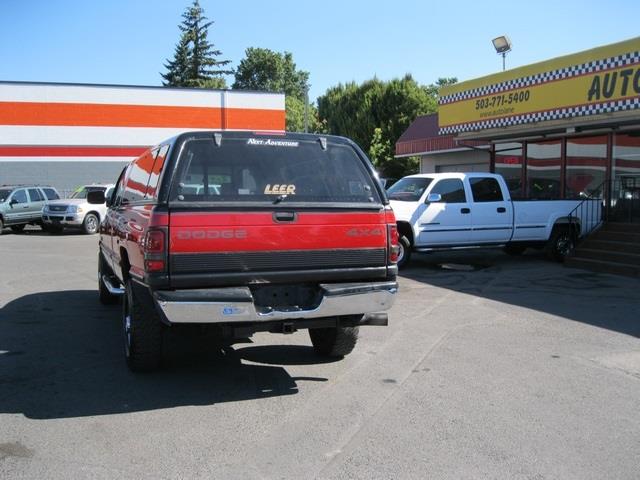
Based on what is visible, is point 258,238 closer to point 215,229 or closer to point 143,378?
point 215,229

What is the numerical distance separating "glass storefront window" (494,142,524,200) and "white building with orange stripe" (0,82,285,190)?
18316 mm

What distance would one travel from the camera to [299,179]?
5305 mm

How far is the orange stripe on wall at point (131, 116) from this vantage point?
30.3 m

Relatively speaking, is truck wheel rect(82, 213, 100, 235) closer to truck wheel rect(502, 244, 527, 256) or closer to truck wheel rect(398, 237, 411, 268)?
truck wheel rect(398, 237, 411, 268)

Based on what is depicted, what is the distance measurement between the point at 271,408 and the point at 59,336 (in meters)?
3.43

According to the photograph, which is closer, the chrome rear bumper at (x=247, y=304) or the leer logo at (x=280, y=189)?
the chrome rear bumper at (x=247, y=304)

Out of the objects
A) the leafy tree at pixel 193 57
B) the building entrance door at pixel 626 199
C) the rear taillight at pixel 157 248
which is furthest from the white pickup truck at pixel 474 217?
the leafy tree at pixel 193 57

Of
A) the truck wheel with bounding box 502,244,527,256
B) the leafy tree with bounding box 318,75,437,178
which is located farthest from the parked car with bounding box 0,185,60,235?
the leafy tree with bounding box 318,75,437,178

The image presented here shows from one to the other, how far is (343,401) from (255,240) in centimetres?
145

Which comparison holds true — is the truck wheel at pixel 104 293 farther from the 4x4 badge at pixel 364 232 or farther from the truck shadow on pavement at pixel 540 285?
the truck shadow on pavement at pixel 540 285

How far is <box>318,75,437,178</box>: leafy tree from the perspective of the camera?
41969mm

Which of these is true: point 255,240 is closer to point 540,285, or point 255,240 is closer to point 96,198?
point 96,198

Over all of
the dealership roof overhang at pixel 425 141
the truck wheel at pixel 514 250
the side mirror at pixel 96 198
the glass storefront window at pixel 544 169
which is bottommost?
the truck wheel at pixel 514 250

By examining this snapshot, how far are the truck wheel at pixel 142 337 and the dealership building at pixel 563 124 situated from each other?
36.9ft
